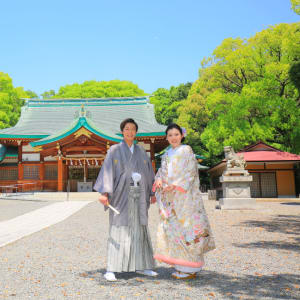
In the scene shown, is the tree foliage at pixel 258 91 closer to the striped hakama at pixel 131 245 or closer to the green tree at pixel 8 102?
the striped hakama at pixel 131 245

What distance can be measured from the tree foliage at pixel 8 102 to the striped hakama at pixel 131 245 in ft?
95.6

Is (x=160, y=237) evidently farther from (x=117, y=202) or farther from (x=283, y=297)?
(x=283, y=297)

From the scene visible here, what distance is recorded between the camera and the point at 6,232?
22.1ft

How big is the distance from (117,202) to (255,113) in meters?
16.8

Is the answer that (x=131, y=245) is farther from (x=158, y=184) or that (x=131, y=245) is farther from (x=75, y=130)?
(x=75, y=130)

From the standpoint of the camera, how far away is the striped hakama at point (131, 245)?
3.41 metres

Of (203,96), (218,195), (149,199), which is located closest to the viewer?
(149,199)

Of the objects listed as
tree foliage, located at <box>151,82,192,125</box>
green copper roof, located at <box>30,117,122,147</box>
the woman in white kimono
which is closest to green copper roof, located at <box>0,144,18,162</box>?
green copper roof, located at <box>30,117,122,147</box>

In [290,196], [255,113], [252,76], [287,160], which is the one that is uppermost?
[252,76]

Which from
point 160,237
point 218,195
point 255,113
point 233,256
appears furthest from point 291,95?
point 160,237

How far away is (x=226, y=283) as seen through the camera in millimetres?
3145

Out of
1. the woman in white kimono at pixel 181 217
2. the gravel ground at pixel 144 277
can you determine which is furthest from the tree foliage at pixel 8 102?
the woman in white kimono at pixel 181 217

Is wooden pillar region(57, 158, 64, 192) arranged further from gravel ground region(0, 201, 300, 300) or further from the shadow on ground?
the shadow on ground

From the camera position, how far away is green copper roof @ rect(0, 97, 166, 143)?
2390cm
